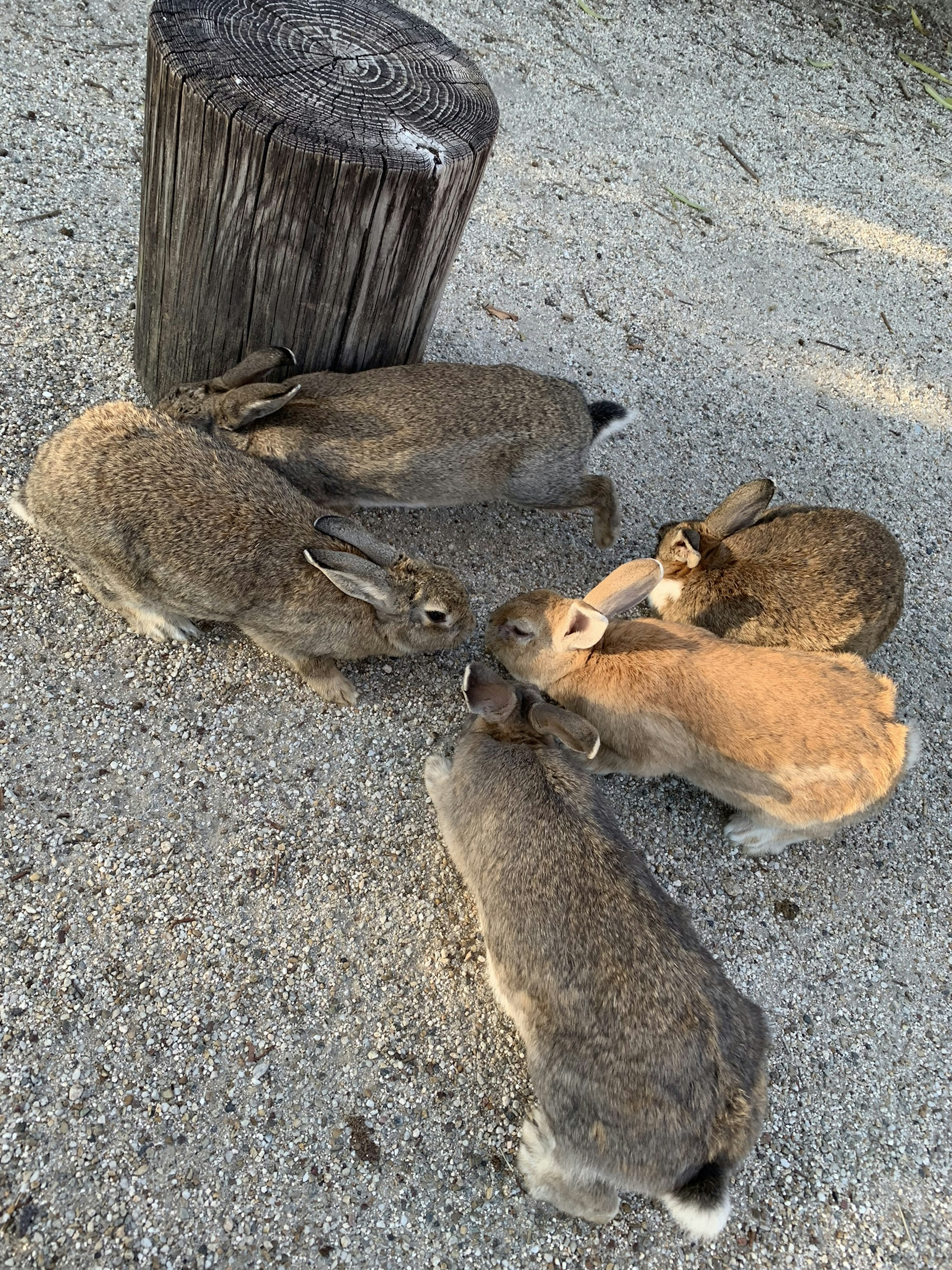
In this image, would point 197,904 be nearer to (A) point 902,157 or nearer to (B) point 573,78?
(B) point 573,78

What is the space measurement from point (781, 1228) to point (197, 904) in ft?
7.17

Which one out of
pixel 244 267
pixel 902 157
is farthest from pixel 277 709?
pixel 902 157

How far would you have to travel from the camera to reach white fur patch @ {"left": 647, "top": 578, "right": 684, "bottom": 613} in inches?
163

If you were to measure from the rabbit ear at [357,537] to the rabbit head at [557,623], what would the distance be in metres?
0.57

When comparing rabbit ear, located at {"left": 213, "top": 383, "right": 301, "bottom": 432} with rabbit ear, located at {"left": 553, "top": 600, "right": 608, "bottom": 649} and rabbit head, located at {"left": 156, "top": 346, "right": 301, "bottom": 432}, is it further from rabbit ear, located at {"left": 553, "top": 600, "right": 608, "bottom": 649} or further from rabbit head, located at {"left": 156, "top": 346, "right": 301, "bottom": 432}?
rabbit ear, located at {"left": 553, "top": 600, "right": 608, "bottom": 649}

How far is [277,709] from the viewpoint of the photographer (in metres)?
3.58

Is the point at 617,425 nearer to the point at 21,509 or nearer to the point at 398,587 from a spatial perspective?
the point at 398,587

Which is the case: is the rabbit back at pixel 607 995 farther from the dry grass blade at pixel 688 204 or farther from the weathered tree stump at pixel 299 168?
the dry grass blade at pixel 688 204

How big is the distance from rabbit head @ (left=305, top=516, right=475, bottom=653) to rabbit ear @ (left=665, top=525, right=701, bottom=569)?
994 millimetres

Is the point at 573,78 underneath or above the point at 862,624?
above

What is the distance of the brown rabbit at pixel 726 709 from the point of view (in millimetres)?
3330

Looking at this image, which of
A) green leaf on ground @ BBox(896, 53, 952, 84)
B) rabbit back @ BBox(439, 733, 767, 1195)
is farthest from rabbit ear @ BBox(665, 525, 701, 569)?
green leaf on ground @ BBox(896, 53, 952, 84)

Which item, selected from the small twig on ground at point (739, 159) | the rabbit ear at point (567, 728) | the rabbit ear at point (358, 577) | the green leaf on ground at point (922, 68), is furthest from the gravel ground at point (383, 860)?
the green leaf on ground at point (922, 68)

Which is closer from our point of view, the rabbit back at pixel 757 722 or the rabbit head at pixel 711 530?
the rabbit back at pixel 757 722
